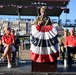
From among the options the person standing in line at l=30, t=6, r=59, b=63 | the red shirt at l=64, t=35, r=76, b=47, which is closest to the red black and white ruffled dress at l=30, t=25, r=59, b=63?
the person standing in line at l=30, t=6, r=59, b=63

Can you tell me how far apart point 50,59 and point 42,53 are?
9.1 inches

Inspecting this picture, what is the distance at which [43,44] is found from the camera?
7.32 meters

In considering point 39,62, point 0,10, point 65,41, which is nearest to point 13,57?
point 65,41

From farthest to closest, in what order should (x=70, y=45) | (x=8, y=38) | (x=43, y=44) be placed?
(x=70, y=45) < (x=8, y=38) < (x=43, y=44)

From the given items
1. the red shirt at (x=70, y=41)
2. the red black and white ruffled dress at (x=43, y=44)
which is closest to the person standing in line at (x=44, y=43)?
the red black and white ruffled dress at (x=43, y=44)

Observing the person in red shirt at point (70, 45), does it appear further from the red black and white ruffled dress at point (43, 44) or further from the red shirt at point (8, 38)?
the red black and white ruffled dress at point (43, 44)

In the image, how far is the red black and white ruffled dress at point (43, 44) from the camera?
23.9ft

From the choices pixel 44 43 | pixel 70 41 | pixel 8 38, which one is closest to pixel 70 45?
pixel 70 41

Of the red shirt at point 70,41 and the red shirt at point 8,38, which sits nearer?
the red shirt at point 8,38

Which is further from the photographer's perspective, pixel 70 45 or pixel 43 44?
pixel 70 45

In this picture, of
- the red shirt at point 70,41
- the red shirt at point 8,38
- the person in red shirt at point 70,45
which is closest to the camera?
the red shirt at point 8,38

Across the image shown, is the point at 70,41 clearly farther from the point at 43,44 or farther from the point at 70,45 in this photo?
the point at 43,44

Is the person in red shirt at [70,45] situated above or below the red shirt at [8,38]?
below

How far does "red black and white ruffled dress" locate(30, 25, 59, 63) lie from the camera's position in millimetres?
7281
